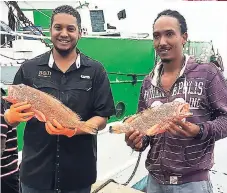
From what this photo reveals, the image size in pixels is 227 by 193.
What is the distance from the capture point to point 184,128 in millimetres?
1952

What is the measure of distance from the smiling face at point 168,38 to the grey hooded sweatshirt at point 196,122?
0.39ft

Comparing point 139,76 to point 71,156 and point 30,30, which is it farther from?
point 71,156

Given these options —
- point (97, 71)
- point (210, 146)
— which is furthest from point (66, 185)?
point (210, 146)

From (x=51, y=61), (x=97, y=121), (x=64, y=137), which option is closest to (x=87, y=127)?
(x=97, y=121)

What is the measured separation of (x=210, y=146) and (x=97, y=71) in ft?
2.89

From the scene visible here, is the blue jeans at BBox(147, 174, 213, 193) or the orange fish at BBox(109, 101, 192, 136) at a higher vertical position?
the orange fish at BBox(109, 101, 192, 136)

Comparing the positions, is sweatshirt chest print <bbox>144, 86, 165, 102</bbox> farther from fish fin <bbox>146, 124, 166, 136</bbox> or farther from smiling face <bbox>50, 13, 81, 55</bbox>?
smiling face <bbox>50, 13, 81, 55</bbox>

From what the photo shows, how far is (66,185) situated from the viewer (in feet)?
7.52

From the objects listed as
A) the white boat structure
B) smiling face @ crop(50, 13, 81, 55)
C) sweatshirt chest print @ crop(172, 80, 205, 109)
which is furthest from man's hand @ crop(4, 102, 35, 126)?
the white boat structure

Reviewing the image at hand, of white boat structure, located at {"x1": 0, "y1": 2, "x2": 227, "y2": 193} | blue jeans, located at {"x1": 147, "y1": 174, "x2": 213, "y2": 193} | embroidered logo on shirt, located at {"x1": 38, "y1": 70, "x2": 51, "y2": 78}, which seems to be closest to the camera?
blue jeans, located at {"x1": 147, "y1": 174, "x2": 213, "y2": 193}

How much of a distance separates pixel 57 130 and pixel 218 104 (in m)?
0.97

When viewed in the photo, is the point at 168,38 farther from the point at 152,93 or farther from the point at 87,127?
the point at 87,127

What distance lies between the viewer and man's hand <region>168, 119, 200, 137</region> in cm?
195

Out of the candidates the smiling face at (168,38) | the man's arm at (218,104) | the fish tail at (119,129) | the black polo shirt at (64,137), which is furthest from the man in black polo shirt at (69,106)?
the man's arm at (218,104)
